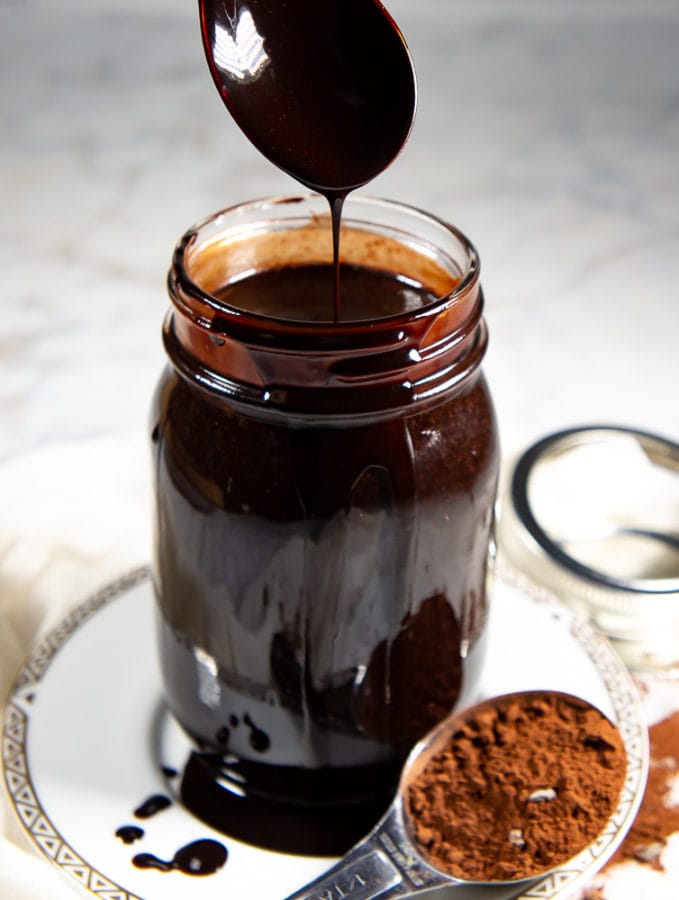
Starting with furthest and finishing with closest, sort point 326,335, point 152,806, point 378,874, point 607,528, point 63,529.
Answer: point 607,528 → point 63,529 → point 152,806 → point 378,874 → point 326,335

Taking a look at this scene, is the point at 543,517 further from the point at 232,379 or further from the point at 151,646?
the point at 232,379

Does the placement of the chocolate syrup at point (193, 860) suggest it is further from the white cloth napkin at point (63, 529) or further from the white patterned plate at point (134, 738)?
the white cloth napkin at point (63, 529)

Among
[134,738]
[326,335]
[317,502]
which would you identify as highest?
[326,335]

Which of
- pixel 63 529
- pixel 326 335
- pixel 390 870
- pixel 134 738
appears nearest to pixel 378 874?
pixel 390 870

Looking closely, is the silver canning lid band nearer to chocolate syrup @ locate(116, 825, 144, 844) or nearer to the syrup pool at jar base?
the syrup pool at jar base

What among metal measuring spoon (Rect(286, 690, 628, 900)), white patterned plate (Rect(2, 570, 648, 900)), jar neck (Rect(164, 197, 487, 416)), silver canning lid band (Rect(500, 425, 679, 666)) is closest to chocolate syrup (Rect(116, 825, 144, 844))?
white patterned plate (Rect(2, 570, 648, 900))

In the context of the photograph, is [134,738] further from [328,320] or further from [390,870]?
[328,320]

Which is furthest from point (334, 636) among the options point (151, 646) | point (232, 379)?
point (151, 646)
